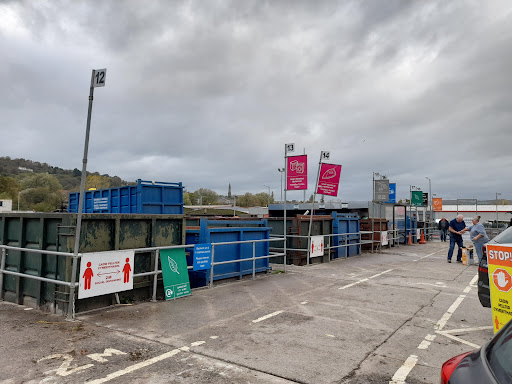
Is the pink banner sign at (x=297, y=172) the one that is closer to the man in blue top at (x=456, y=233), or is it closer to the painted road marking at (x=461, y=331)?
the man in blue top at (x=456, y=233)

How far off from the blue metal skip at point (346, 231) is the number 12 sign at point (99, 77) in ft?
35.0

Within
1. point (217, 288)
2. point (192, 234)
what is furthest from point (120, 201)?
point (217, 288)

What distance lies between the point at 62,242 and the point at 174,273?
2224 millimetres

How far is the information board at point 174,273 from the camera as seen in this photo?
7484 mm

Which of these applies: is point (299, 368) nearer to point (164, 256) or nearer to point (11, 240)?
point (164, 256)

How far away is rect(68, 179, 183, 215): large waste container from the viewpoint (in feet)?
40.3

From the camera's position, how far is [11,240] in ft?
25.0

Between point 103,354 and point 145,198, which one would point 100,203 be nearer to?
point 145,198

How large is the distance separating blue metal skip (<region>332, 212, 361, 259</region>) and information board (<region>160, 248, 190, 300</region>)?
27.5 ft

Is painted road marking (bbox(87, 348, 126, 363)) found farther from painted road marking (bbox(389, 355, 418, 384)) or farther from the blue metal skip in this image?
the blue metal skip

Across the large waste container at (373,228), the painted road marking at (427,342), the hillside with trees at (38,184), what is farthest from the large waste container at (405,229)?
the hillside with trees at (38,184)

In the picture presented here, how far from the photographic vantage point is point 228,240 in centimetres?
970

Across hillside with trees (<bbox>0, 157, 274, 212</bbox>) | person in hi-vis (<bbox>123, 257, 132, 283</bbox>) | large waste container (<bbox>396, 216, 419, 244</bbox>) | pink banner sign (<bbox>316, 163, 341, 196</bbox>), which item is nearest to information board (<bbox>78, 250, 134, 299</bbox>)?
person in hi-vis (<bbox>123, 257, 132, 283</bbox>)

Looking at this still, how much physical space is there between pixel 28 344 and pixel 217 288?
14.6ft
